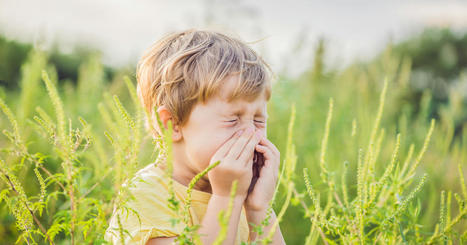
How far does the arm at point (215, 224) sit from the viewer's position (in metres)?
1.37

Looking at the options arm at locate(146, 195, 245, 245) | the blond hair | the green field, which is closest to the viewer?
the green field

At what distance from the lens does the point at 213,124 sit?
1547mm

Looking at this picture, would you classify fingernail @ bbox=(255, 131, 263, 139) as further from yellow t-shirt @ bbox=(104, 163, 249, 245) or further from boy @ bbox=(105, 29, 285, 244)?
yellow t-shirt @ bbox=(104, 163, 249, 245)

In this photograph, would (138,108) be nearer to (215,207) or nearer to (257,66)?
(215,207)

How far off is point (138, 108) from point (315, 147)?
8.82 feet

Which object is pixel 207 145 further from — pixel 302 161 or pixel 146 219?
pixel 302 161

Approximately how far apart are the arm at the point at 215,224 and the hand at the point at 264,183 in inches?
4.0

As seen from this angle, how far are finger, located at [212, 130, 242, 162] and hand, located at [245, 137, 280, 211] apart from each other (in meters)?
0.13

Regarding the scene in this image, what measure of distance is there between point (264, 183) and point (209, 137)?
11.4 inches

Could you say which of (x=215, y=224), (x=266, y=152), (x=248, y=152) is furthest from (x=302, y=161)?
(x=215, y=224)

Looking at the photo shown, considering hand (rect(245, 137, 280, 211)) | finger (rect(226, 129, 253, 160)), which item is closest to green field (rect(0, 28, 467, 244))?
hand (rect(245, 137, 280, 211))

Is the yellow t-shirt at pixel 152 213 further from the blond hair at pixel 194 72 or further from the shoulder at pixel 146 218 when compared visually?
the blond hair at pixel 194 72

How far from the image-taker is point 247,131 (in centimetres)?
157

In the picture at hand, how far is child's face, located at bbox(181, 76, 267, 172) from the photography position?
154 cm
